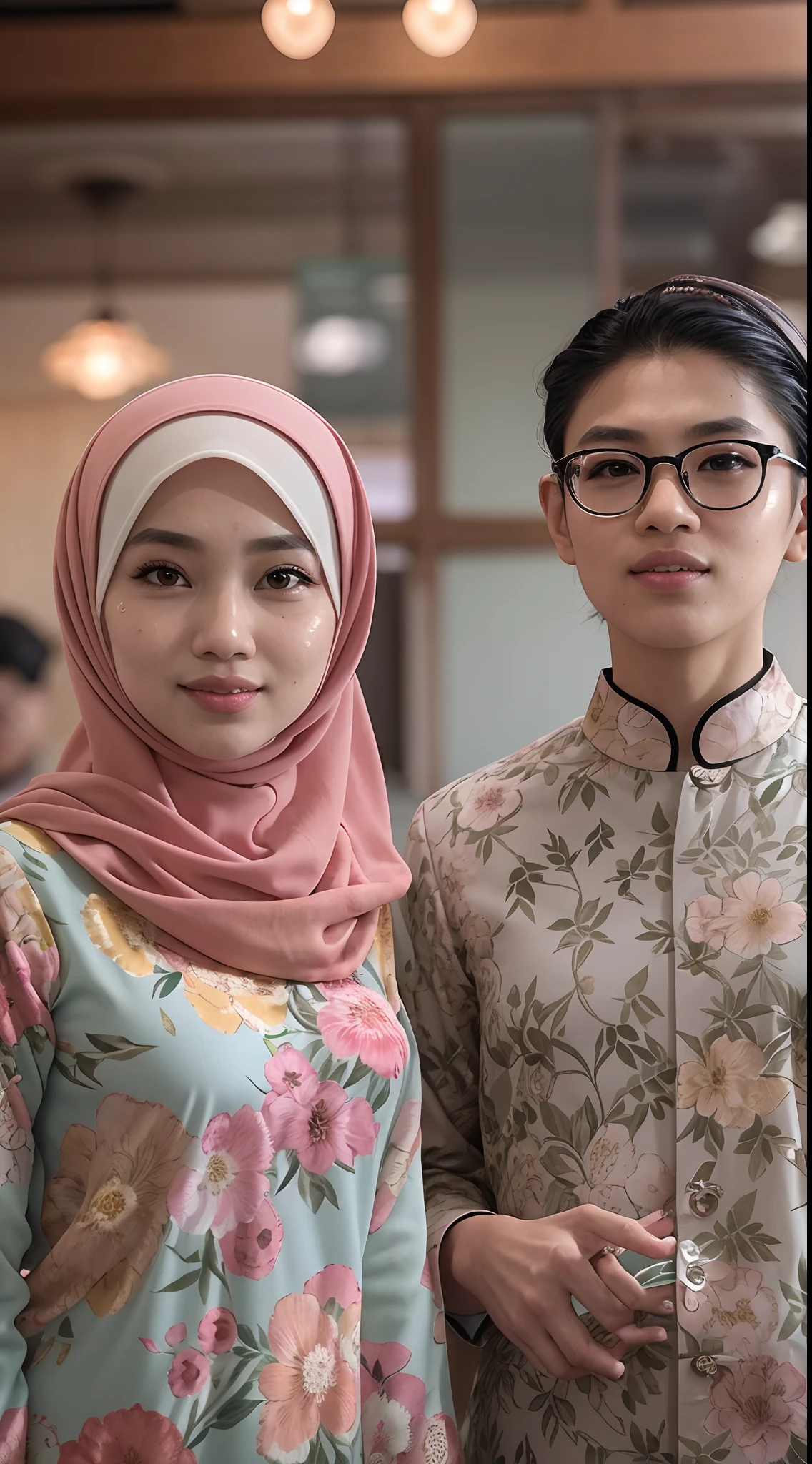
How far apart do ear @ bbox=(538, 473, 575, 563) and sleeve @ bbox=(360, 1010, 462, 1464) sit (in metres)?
0.49

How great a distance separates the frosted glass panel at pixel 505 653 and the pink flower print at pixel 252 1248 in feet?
6.83

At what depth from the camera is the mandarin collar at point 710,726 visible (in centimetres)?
112

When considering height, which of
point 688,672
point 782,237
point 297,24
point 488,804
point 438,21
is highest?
point 782,237

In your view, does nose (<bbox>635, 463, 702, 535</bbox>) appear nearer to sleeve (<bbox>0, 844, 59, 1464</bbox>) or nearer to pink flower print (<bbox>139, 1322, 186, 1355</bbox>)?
sleeve (<bbox>0, 844, 59, 1464</bbox>)

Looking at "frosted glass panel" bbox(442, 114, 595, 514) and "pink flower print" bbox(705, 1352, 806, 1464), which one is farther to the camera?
"frosted glass panel" bbox(442, 114, 595, 514)

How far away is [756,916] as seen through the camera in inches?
41.8

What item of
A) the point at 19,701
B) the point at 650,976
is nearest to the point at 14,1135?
the point at 650,976

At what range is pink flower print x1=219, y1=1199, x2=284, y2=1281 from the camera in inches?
37.6

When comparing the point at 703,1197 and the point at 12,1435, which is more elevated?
the point at 703,1197

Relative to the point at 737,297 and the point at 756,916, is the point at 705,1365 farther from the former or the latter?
the point at 737,297

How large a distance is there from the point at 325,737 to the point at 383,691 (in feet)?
6.40

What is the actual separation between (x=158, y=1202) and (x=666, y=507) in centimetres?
61

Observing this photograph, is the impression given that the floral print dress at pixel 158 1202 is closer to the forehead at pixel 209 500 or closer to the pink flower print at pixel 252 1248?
the pink flower print at pixel 252 1248

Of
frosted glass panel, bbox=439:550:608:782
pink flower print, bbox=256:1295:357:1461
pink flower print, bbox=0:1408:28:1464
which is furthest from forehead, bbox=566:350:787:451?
frosted glass panel, bbox=439:550:608:782
